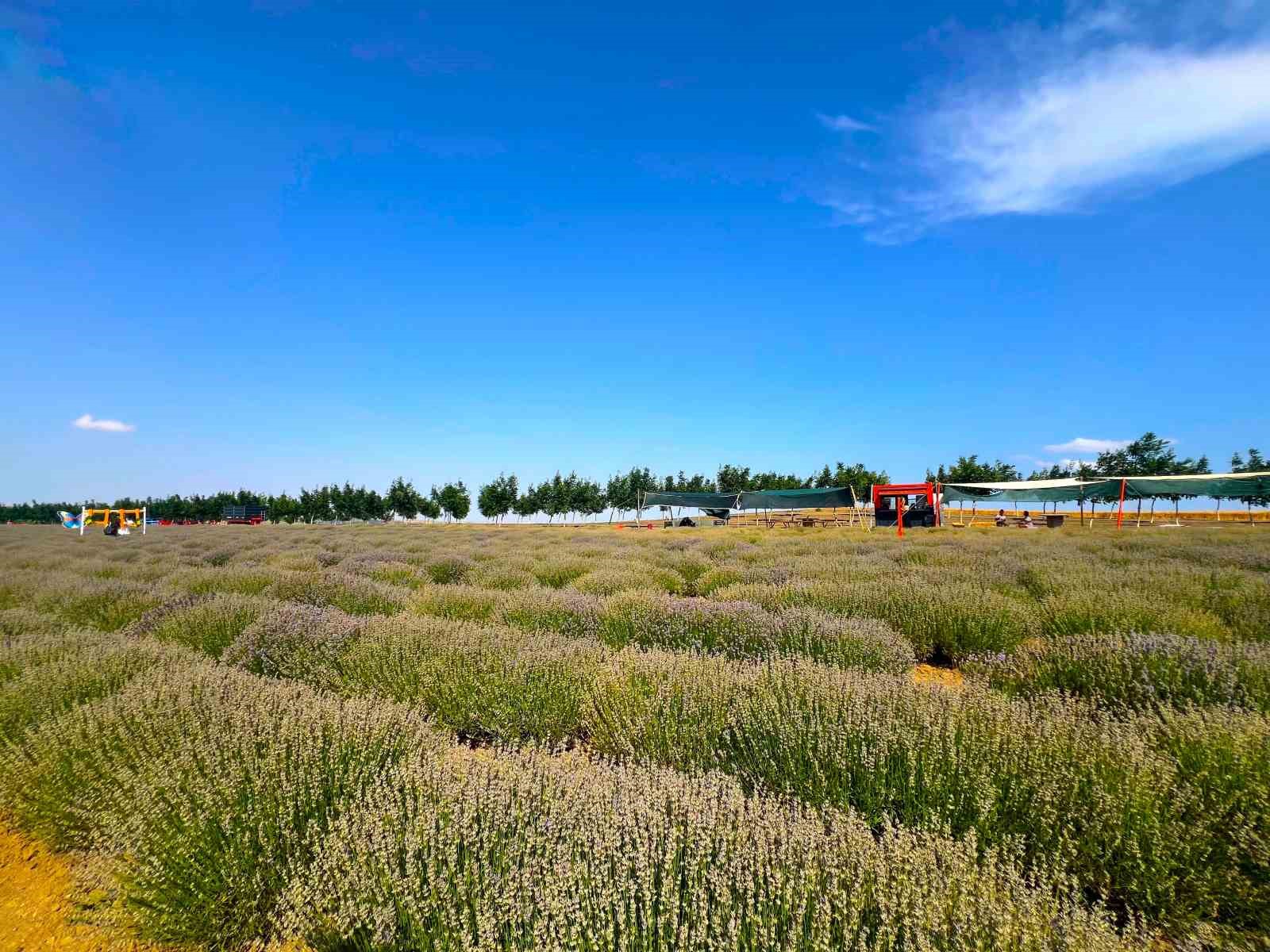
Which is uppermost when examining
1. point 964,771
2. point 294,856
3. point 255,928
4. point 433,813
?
point 433,813

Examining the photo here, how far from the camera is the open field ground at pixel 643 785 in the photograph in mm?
1601

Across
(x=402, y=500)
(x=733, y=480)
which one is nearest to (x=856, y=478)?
(x=733, y=480)

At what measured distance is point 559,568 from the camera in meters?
9.31

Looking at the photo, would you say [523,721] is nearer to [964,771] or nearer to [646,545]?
[964,771]

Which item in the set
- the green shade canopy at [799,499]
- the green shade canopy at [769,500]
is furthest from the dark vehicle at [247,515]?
the green shade canopy at [799,499]

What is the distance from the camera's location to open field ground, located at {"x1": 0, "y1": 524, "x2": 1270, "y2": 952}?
1601 mm

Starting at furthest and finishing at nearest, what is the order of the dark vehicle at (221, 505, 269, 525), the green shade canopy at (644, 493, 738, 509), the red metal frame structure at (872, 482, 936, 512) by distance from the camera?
the dark vehicle at (221, 505, 269, 525) < the green shade canopy at (644, 493, 738, 509) < the red metal frame structure at (872, 482, 936, 512)

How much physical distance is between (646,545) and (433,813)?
40.9 feet

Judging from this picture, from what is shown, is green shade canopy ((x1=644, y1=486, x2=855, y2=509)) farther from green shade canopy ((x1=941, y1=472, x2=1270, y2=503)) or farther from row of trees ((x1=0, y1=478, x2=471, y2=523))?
row of trees ((x1=0, y1=478, x2=471, y2=523))

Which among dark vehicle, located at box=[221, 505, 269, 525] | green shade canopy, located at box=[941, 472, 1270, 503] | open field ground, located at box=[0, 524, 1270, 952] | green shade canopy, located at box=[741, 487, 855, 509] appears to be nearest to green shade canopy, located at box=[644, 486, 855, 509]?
green shade canopy, located at box=[741, 487, 855, 509]

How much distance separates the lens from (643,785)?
81.0 inches

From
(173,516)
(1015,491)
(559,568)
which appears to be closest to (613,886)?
(559,568)

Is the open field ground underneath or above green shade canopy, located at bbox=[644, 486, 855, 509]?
underneath

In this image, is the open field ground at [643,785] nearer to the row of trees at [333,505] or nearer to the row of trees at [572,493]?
the row of trees at [572,493]
